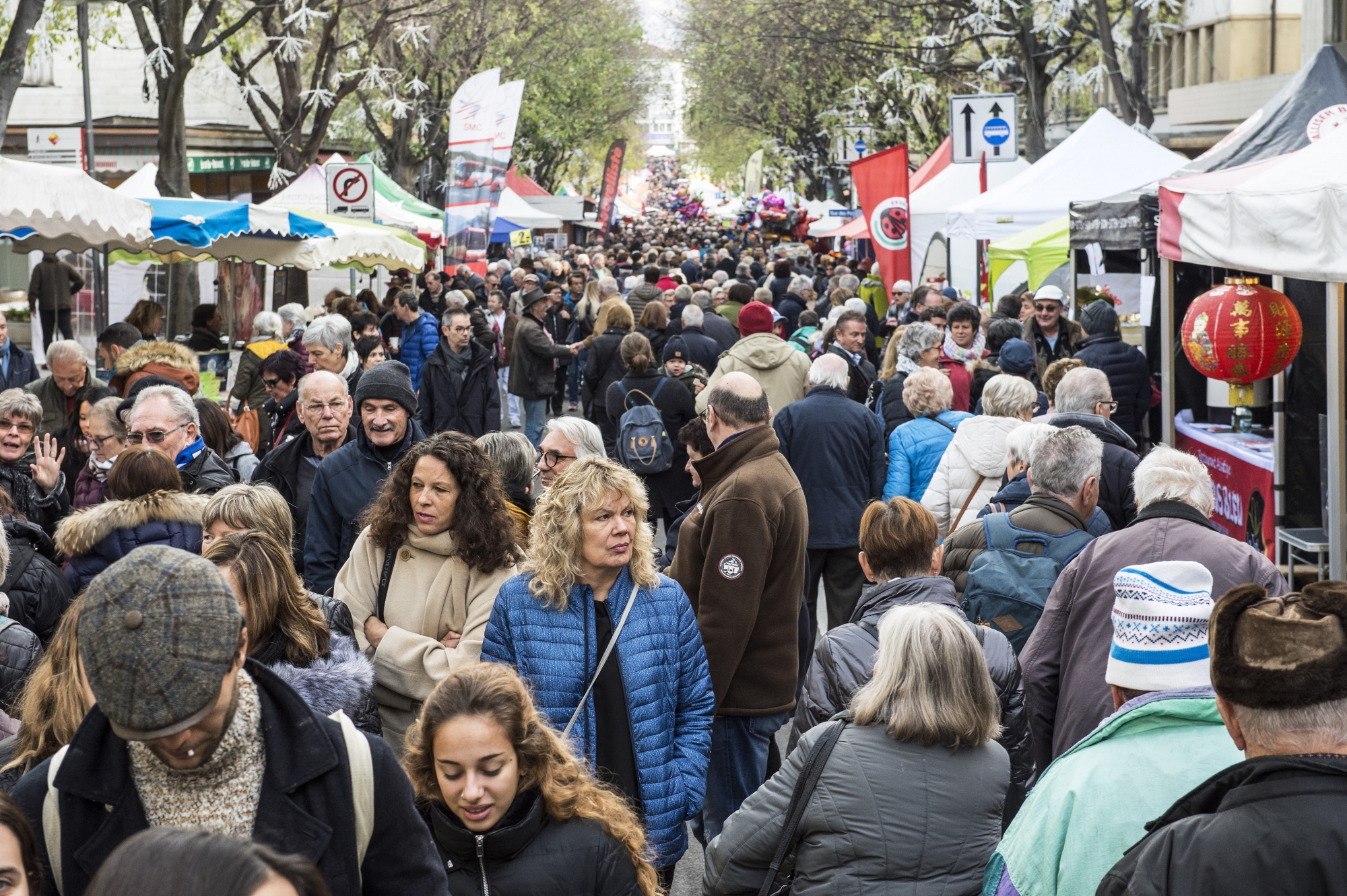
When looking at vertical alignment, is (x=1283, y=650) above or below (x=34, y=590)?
above

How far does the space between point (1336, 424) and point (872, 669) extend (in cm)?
410

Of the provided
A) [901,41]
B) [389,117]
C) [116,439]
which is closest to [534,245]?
[389,117]

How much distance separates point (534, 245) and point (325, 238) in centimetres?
3211

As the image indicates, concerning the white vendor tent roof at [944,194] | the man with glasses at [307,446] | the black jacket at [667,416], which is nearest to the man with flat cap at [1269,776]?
the man with glasses at [307,446]

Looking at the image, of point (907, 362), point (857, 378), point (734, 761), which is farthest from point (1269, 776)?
point (857, 378)

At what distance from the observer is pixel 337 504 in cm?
538

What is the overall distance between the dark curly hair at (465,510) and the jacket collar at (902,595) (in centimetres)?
113

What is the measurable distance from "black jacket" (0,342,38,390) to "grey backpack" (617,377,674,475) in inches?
185

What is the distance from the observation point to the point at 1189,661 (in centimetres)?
313

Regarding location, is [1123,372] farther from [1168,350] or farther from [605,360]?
[605,360]

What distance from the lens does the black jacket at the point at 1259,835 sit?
214cm

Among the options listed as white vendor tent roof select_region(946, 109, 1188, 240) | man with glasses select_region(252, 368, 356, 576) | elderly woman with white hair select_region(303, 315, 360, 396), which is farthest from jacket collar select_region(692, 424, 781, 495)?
white vendor tent roof select_region(946, 109, 1188, 240)

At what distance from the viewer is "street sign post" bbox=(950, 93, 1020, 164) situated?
14523 millimetres

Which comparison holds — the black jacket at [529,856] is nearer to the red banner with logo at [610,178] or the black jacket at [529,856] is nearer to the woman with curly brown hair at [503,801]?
the woman with curly brown hair at [503,801]
